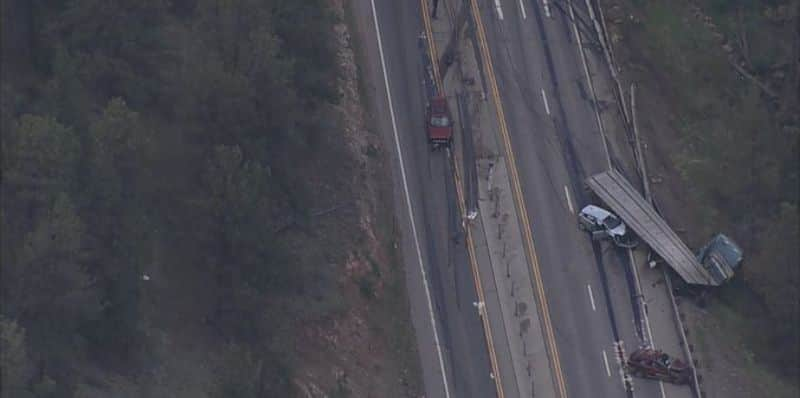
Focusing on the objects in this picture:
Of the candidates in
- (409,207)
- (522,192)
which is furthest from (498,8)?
(409,207)

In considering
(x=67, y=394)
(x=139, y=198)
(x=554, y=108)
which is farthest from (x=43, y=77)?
(x=554, y=108)

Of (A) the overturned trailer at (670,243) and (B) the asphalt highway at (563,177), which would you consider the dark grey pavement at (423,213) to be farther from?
(A) the overturned trailer at (670,243)

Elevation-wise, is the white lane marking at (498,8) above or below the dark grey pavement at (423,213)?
above

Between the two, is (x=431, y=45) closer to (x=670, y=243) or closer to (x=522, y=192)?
(x=522, y=192)

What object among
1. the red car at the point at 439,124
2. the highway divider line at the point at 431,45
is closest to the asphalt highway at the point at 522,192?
the highway divider line at the point at 431,45

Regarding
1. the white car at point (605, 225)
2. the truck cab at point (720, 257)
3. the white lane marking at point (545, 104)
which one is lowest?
the truck cab at point (720, 257)

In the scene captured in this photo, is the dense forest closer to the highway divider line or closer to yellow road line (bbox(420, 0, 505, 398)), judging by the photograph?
yellow road line (bbox(420, 0, 505, 398))

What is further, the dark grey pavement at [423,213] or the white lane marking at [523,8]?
the white lane marking at [523,8]
